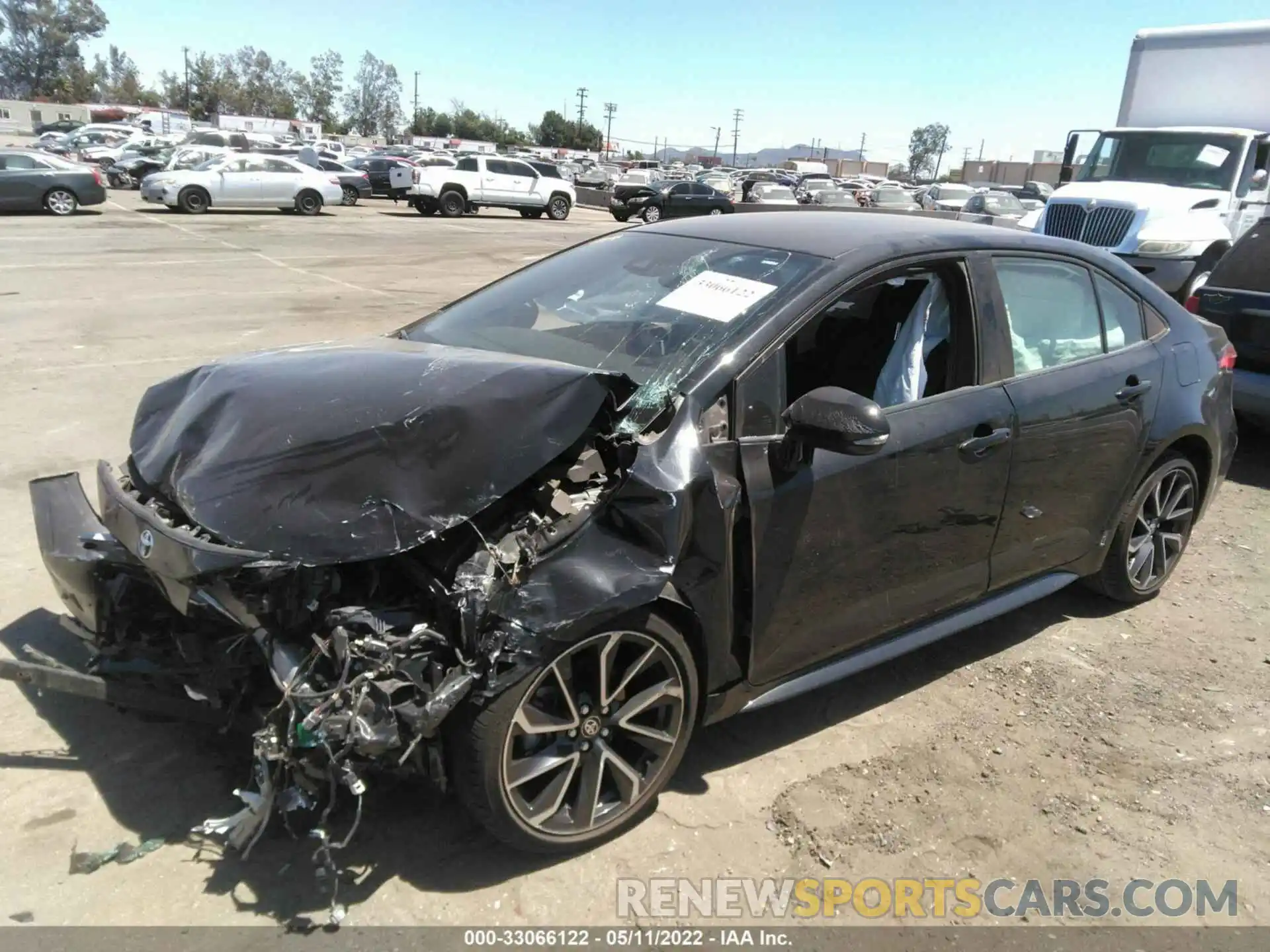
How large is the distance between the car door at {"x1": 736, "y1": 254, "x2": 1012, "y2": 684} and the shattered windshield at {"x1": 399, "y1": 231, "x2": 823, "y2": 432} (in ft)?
0.71

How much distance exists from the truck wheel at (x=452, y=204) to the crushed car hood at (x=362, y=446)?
27721 millimetres

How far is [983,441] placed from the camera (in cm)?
332

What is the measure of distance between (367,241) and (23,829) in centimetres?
1867

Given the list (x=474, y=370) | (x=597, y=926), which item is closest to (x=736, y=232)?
(x=474, y=370)

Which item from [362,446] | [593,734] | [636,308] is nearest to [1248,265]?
[636,308]

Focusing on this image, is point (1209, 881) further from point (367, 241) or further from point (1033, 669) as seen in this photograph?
point (367, 241)

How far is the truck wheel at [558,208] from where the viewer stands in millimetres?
30859

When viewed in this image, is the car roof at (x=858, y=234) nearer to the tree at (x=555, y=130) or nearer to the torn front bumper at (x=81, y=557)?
the torn front bumper at (x=81, y=557)

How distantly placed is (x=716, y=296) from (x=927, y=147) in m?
137

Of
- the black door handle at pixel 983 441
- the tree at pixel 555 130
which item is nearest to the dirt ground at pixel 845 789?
the black door handle at pixel 983 441

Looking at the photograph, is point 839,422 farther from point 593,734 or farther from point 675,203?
point 675,203

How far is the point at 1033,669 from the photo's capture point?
12.9 feet

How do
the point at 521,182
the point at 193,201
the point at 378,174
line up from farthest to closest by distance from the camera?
1. the point at 378,174
2. the point at 521,182
3. the point at 193,201

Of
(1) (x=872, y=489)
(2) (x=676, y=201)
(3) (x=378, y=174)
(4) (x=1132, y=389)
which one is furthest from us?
(3) (x=378, y=174)
